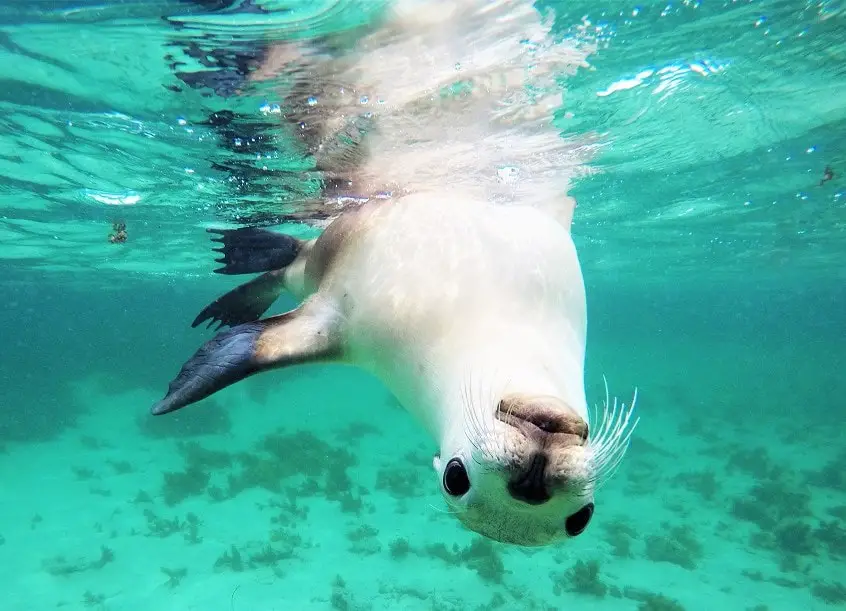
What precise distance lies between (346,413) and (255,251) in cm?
1850

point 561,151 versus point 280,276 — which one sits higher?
Result: point 561,151

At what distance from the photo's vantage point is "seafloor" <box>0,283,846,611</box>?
29.0ft

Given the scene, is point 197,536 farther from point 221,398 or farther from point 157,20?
point 221,398

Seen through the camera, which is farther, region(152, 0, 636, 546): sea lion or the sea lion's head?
region(152, 0, 636, 546): sea lion

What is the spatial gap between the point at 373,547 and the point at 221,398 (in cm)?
1468

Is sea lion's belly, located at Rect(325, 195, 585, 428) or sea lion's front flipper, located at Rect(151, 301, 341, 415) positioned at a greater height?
sea lion's belly, located at Rect(325, 195, 585, 428)

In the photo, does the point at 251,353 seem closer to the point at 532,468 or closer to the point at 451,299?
the point at 451,299

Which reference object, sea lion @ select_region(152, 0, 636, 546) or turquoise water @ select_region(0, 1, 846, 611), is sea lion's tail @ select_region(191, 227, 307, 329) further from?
turquoise water @ select_region(0, 1, 846, 611)

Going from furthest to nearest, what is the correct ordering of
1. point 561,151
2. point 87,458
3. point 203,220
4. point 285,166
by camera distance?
1. point 87,458
2. point 203,220
3. point 561,151
4. point 285,166

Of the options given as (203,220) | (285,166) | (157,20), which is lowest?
(203,220)

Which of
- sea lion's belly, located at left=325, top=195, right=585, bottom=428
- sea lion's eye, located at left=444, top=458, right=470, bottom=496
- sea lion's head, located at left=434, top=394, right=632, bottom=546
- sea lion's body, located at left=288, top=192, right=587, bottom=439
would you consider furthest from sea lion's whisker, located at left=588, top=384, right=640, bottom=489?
sea lion's belly, located at left=325, top=195, right=585, bottom=428

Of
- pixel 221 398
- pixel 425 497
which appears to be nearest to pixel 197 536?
pixel 425 497

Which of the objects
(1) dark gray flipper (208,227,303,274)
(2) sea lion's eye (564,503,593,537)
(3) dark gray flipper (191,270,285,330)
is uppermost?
(2) sea lion's eye (564,503,593,537)

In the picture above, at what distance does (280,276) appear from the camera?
527 cm
